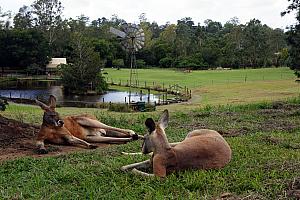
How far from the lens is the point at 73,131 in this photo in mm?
10656

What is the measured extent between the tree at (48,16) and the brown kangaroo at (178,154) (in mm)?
88155

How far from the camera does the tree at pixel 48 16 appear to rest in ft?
303

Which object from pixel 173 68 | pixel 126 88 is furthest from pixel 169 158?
pixel 173 68

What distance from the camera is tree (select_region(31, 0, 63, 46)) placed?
303 feet

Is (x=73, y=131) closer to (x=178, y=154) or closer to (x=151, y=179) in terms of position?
(x=178, y=154)

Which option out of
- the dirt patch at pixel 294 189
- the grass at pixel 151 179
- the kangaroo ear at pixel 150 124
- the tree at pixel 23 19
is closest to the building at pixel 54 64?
the tree at pixel 23 19

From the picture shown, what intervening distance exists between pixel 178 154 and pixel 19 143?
500 cm

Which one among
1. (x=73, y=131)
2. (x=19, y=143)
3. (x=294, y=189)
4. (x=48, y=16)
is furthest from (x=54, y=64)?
(x=294, y=189)

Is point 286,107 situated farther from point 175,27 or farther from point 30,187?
point 175,27

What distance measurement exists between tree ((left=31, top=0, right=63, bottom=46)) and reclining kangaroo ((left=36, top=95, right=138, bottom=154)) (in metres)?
83.8

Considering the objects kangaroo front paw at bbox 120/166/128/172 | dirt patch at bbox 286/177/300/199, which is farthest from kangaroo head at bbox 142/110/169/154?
dirt patch at bbox 286/177/300/199

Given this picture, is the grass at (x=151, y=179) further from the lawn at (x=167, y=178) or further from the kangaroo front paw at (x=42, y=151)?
the kangaroo front paw at (x=42, y=151)

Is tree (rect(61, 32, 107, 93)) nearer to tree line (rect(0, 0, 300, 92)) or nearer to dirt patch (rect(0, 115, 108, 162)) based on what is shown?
tree line (rect(0, 0, 300, 92))

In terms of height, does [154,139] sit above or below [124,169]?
above
